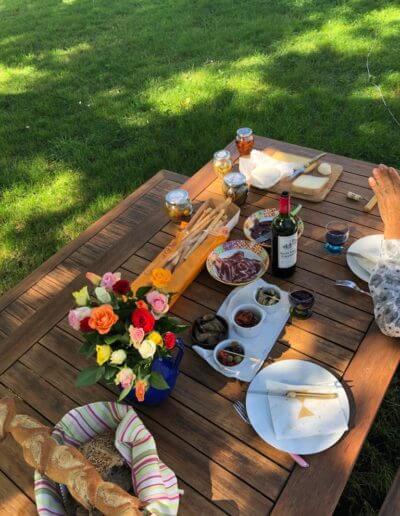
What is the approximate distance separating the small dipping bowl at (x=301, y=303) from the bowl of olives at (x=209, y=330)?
1.05 feet

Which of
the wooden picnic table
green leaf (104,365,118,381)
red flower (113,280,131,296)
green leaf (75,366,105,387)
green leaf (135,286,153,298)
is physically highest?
red flower (113,280,131,296)

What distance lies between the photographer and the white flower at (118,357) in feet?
4.91

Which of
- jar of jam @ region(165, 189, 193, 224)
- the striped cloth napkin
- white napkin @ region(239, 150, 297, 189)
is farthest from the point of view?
white napkin @ region(239, 150, 297, 189)

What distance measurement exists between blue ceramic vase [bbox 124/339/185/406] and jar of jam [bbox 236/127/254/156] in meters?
1.75

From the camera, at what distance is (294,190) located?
2.84m

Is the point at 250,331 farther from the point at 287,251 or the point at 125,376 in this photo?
the point at 125,376

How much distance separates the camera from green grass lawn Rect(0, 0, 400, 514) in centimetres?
450

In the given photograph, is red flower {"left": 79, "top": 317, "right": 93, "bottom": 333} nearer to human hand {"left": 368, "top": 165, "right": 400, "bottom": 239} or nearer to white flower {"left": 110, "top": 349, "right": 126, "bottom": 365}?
white flower {"left": 110, "top": 349, "right": 126, "bottom": 365}

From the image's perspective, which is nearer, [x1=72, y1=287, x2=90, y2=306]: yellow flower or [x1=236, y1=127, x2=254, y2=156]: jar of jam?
[x1=72, y1=287, x2=90, y2=306]: yellow flower

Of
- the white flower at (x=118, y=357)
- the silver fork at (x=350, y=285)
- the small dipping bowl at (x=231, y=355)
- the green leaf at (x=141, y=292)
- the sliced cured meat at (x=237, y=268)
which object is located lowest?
the small dipping bowl at (x=231, y=355)

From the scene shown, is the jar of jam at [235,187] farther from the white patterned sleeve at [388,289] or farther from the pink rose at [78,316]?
the pink rose at [78,316]

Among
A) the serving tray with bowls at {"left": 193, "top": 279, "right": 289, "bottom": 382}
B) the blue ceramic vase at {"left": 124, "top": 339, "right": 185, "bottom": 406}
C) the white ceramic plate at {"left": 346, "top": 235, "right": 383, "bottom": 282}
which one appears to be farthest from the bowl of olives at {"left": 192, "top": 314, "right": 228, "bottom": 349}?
the white ceramic plate at {"left": 346, "top": 235, "right": 383, "bottom": 282}

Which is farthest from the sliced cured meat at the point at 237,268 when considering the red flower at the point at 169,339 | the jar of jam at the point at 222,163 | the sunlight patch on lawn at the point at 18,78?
the sunlight patch on lawn at the point at 18,78

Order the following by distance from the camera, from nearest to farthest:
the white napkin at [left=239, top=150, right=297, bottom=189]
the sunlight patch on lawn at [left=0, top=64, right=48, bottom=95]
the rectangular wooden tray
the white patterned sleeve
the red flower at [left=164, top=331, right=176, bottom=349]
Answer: the red flower at [left=164, top=331, right=176, bottom=349], the white patterned sleeve, the rectangular wooden tray, the white napkin at [left=239, top=150, right=297, bottom=189], the sunlight patch on lawn at [left=0, top=64, right=48, bottom=95]
